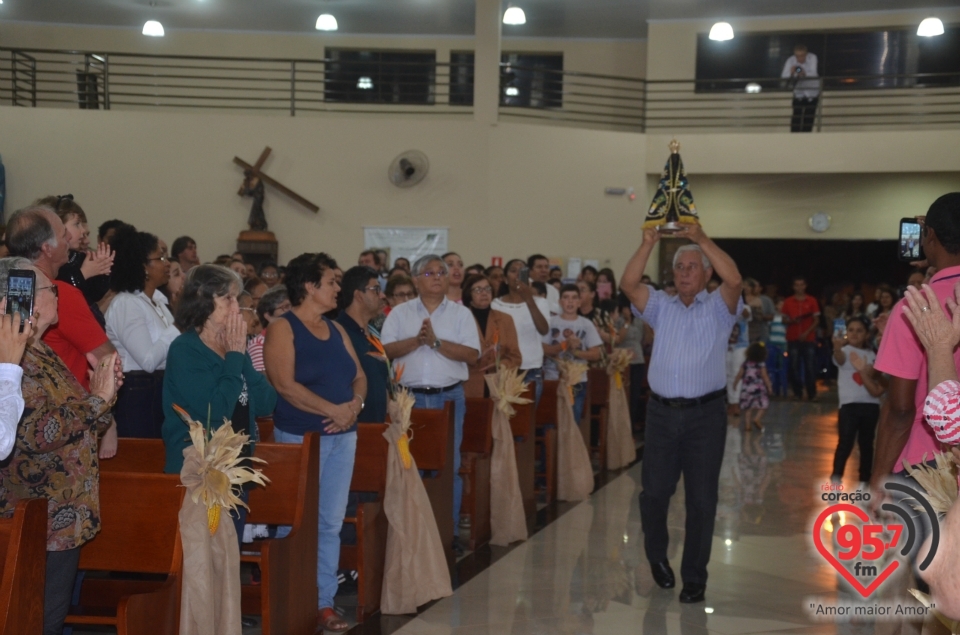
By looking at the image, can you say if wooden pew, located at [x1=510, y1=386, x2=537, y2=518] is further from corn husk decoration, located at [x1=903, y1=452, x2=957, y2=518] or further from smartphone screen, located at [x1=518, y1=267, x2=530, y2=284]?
corn husk decoration, located at [x1=903, y1=452, x2=957, y2=518]

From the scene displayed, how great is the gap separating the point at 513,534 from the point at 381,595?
61.1 inches

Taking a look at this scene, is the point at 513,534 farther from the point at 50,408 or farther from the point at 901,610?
the point at 50,408

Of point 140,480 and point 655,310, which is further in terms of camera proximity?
point 655,310

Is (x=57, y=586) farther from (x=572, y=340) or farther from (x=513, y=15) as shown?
(x=513, y=15)

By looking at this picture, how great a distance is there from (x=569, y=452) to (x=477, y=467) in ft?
5.42

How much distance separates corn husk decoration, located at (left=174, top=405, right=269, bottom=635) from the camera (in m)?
3.26

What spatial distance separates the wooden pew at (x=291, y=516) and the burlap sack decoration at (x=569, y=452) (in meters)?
3.59

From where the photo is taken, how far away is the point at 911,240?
3787 millimetres

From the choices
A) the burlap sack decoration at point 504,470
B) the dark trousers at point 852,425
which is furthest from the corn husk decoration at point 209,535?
the dark trousers at point 852,425

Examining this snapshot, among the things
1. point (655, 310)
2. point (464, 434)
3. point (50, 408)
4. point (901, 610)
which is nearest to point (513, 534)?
point (464, 434)

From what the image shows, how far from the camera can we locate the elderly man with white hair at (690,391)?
5.02m

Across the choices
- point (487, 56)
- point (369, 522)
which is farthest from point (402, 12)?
point (369, 522)

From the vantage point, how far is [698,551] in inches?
200

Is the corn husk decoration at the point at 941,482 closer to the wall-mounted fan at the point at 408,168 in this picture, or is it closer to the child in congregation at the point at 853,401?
the child in congregation at the point at 853,401
